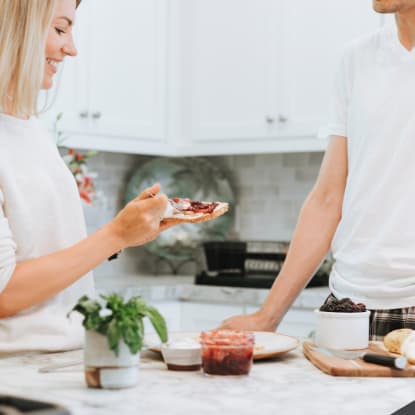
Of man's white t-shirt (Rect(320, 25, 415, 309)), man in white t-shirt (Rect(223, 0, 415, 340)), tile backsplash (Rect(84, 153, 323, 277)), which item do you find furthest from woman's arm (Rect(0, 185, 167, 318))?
tile backsplash (Rect(84, 153, 323, 277))

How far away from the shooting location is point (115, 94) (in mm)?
3881

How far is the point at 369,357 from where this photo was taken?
1.53 m

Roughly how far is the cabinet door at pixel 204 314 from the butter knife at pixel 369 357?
2066 millimetres

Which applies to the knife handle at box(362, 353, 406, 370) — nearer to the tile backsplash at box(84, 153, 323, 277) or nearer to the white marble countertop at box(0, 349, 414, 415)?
the white marble countertop at box(0, 349, 414, 415)

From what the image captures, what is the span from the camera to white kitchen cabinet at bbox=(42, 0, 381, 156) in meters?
3.72

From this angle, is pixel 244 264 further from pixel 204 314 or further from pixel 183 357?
pixel 183 357

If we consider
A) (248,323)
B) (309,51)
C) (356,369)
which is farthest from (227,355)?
(309,51)

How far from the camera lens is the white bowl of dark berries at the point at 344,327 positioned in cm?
166

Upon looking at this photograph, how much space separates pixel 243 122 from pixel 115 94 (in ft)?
1.96

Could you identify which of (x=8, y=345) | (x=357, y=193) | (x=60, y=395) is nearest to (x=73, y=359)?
(x=8, y=345)

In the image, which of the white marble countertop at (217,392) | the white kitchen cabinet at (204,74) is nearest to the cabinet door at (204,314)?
the white kitchen cabinet at (204,74)

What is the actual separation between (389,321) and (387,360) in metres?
0.49

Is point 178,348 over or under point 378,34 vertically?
under

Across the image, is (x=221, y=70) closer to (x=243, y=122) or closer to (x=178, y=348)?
(x=243, y=122)
